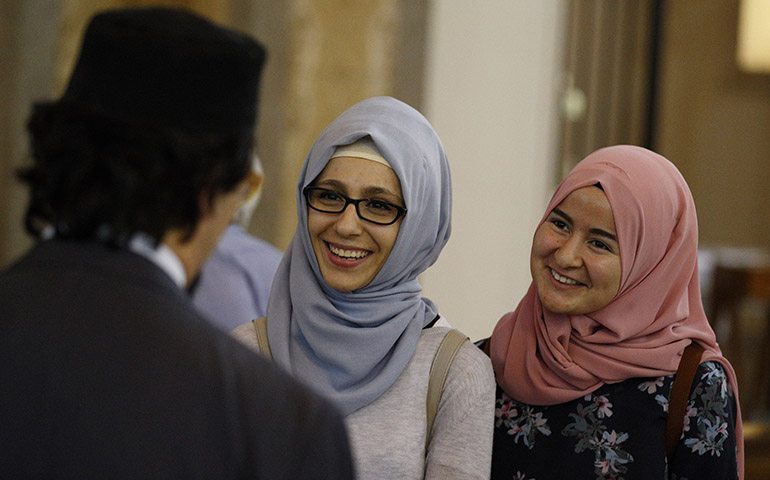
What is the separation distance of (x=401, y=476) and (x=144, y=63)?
41.0 inches

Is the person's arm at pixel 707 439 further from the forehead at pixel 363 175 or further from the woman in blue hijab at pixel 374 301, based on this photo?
the forehead at pixel 363 175

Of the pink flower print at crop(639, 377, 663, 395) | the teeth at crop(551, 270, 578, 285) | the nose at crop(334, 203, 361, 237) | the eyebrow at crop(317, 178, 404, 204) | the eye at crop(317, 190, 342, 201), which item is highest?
the eyebrow at crop(317, 178, 404, 204)

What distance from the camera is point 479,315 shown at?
4.68 meters

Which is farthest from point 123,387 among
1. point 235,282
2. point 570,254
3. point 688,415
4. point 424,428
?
point 235,282

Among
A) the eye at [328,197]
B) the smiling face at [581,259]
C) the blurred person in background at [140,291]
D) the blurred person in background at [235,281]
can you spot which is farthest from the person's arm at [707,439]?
the blurred person in background at [235,281]

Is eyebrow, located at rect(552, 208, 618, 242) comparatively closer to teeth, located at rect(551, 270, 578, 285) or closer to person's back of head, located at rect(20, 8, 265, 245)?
teeth, located at rect(551, 270, 578, 285)

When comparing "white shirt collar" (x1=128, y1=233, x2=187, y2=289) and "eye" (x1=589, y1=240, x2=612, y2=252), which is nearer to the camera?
"white shirt collar" (x1=128, y1=233, x2=187, y2=289)

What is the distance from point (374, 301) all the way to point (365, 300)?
0.07 feet

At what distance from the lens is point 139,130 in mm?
1031

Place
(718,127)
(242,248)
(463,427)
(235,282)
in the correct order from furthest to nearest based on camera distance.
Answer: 1. (718,127)
2. (242,248)
3. (235,282)
4. (463,427)

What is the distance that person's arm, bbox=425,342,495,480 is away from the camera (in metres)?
1.79

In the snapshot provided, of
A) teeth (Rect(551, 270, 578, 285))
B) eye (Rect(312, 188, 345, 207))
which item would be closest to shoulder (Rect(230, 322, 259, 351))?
eye (Rect(312, 188, 345, 207))

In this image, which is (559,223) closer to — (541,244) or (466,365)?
(541,244)

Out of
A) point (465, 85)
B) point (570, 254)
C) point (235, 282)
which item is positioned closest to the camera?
point (570, 254)
